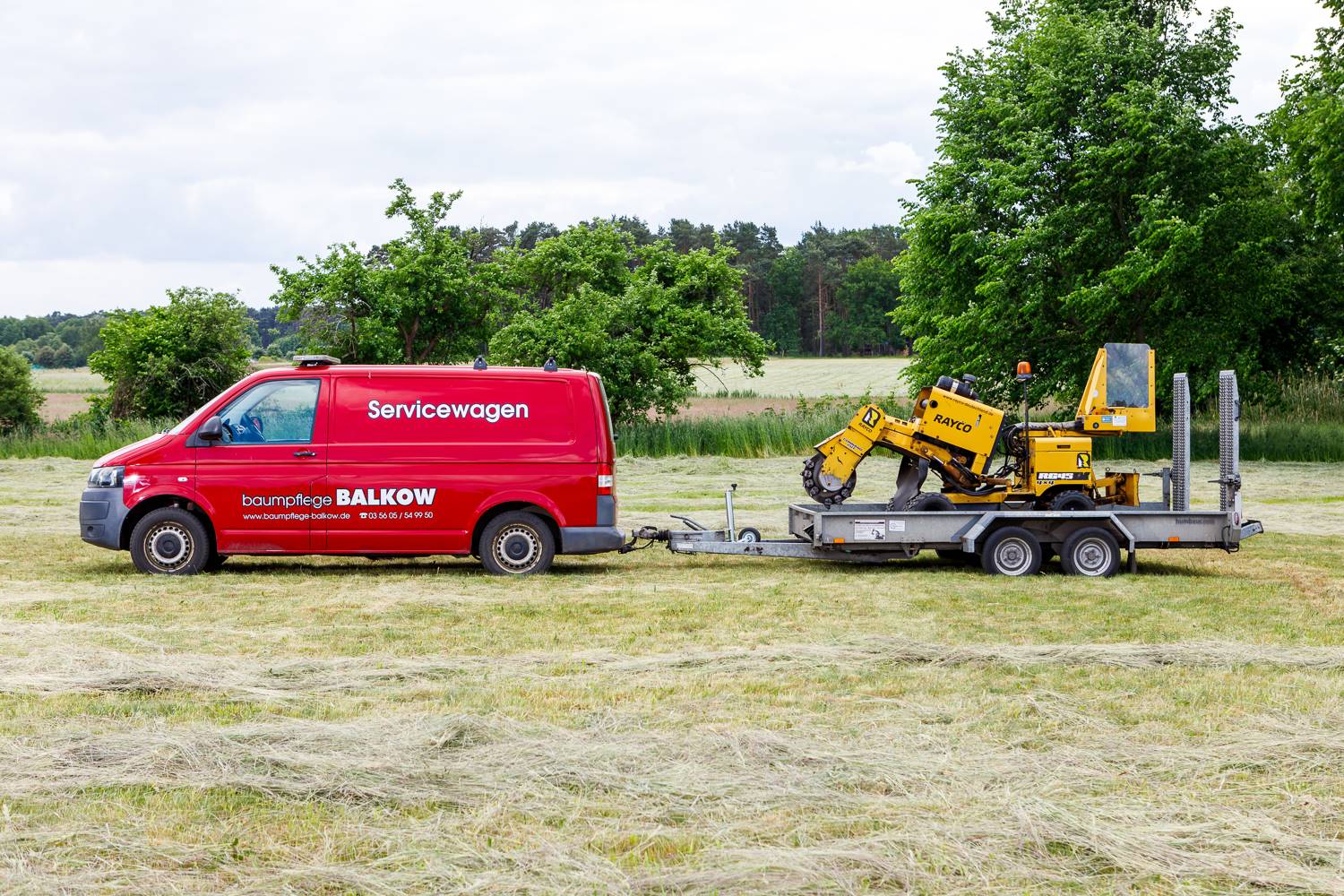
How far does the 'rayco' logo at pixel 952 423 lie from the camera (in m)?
13.1

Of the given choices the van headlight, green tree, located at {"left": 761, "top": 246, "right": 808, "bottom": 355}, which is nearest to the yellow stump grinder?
the van headlight

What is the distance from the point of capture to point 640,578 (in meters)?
12.4

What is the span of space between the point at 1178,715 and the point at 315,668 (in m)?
4.89

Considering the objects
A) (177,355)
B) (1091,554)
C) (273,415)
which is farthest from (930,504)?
(177,355)

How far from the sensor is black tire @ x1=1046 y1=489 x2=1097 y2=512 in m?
12.9

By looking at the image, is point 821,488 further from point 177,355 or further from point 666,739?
point 177,355

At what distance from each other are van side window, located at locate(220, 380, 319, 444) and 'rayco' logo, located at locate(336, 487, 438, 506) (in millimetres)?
640

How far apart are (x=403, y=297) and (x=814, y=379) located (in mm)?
42140

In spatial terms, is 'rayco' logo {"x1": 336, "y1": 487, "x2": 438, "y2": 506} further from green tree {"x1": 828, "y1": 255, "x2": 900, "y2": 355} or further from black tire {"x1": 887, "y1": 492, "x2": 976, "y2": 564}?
green tree {"x1": 828, "y1": 255, "x2": 900, "y2": 355}

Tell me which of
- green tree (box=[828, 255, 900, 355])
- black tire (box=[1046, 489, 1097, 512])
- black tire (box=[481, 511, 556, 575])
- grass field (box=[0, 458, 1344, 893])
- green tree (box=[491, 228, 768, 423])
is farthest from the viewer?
green tree (box=[828, 255, 900, 355])

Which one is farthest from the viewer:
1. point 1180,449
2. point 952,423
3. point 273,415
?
point 952,423

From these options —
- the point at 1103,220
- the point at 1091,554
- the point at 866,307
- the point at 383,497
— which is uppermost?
the point at 866,307

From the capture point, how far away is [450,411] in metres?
12.4

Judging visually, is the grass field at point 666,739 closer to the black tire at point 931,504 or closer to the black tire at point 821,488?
the black tire at point 931,504
